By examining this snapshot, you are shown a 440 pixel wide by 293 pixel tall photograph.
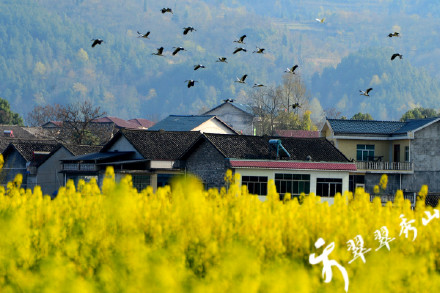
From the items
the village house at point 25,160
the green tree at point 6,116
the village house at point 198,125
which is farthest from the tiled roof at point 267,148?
the green tree at point 6,116

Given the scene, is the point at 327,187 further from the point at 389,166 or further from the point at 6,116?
the point at 6,116

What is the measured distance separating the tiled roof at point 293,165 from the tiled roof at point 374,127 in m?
11.8

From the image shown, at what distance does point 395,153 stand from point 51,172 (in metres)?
25.9

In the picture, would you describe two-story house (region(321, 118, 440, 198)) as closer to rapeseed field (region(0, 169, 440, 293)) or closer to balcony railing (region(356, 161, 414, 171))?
balcony railing (region(356, 161, 414, 171))

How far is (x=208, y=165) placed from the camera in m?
52.4

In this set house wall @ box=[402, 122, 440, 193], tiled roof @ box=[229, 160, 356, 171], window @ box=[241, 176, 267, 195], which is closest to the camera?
window @ box=[241, 176, 267, 195]

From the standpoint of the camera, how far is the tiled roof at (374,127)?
63.5m

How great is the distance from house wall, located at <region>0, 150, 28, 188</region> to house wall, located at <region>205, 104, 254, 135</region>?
6641 centimetres

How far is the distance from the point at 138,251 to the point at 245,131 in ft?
380

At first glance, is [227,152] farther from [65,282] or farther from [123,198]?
[65,282]

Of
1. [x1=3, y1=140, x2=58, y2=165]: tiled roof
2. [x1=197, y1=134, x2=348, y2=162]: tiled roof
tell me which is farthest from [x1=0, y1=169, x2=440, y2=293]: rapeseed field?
[x1=3, y1=140, x2=58, y2=165]: tiled roof

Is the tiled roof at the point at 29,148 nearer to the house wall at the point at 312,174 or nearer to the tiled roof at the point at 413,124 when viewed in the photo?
the house wall at the point at 312,174

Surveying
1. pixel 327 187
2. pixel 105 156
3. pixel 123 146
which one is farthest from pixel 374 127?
pixel 105 156

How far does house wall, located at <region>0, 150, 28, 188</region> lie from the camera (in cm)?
7156
